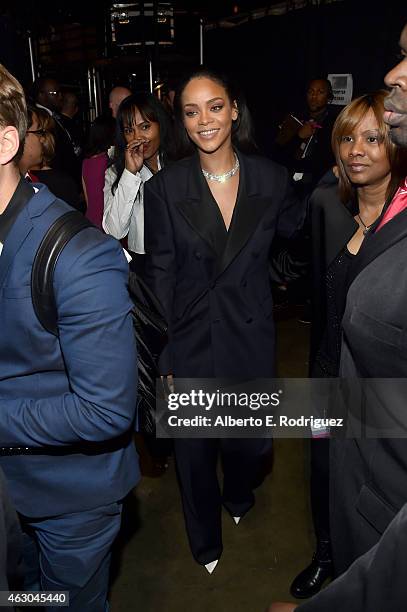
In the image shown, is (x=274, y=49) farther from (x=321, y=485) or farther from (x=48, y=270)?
(x=48, y=270)

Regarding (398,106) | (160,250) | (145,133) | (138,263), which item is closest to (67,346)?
(398,106)

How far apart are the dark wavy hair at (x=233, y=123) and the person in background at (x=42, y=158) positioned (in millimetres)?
901

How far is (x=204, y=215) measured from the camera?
2256 mm

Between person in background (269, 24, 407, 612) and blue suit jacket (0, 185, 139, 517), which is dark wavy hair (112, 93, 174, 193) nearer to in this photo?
blue suit jacket (0, 185, 139, 517)

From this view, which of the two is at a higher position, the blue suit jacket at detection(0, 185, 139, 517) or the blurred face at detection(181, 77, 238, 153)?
the blurred face at detection(181, 77, 238, 153)

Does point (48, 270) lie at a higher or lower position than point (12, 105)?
lower

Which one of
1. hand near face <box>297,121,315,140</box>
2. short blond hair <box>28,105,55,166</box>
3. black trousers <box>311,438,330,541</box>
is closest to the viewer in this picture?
black trousers <box>311,438,330,541</box>

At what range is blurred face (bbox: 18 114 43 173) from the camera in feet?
9.79

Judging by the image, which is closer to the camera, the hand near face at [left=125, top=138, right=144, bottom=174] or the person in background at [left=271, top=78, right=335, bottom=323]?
the hand near face at [left=125, top=138, right=144, bottom=174]

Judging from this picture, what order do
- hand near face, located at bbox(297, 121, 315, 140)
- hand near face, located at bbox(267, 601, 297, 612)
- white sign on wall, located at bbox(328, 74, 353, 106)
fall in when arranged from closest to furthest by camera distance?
hand near face, located at bbox(267, 601, 297, 612)
hand near face, located at bbox(297, 121, 315, 140)
white sign on wall, located at bbox(328, 74, 353, 106)

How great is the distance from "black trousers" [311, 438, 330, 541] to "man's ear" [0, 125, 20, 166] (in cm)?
160

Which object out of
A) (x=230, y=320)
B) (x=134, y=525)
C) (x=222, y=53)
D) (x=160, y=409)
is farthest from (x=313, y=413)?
(x=222, y=53)

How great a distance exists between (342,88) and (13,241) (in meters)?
5.78

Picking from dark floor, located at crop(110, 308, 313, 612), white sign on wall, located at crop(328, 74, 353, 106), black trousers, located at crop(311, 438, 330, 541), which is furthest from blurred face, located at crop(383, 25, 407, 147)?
white sign on wall, located at crop(328, 74, 353, 106)
